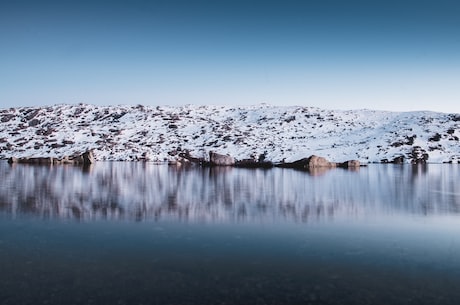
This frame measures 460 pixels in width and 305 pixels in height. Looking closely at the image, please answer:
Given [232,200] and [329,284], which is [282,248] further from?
[232,200]

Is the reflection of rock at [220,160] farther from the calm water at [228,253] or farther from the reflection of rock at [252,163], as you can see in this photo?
the calm water at [228,253]

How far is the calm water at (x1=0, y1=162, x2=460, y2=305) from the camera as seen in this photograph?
29.6ft

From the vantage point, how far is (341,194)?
96.4 feet

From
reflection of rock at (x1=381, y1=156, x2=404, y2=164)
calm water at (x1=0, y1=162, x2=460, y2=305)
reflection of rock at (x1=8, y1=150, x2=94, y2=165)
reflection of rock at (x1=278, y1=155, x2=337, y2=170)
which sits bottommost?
calm water at (x1=0, y1=162, x2=460, y2=305)

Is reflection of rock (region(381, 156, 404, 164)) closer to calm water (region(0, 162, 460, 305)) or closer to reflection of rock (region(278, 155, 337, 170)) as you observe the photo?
reflection of rock (region(278, 155, 337, 170))

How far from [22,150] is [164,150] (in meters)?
46.5

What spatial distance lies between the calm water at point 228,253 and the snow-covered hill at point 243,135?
76501 millimetres

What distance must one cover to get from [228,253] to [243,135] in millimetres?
132420

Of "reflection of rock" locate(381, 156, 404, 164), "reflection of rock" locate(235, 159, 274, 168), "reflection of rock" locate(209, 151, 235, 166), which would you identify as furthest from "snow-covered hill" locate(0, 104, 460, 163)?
"reflection of rock" locate(209, 151, 235, 166)

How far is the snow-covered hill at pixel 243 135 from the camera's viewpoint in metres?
112

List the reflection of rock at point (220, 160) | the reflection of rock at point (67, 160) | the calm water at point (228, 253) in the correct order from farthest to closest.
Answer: the reflection of rock at point (67, 160), the reflection of rock at point (220, 160), the calm water at point (228, 253)

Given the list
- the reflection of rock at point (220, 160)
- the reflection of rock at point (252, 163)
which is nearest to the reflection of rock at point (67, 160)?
the reflection of rock at point (220, 160)

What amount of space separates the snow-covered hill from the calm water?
76501 millimetres

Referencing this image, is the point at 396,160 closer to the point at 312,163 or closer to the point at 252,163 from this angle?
the point at 312,163
